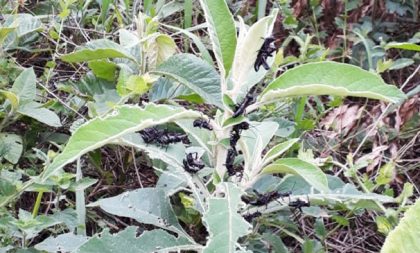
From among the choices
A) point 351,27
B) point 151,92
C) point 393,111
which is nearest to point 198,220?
point 151,92

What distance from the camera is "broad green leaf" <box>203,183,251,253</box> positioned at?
0.97 metres

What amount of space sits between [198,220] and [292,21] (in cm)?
109

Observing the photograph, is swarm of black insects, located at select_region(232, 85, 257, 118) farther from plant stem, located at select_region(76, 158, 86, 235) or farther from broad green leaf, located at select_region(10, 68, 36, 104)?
broad green leaf, located at select_region(10, 68, 36, 104)

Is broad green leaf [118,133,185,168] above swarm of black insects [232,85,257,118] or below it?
below

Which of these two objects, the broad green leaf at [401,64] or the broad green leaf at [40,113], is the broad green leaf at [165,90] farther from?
the broad green leaf at [401,64]

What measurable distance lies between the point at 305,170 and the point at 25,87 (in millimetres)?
769

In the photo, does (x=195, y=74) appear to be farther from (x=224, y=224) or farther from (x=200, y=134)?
(x=224, y=224)

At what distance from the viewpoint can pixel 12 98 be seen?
1500 mm

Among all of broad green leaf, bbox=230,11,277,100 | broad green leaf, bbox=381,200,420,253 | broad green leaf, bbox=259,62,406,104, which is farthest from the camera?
broad green leaf, bbox=230,11,277,100

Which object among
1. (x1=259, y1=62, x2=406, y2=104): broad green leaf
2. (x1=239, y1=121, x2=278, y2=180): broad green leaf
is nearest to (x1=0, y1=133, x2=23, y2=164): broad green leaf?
(x1=239, y1=121, x2=278, y2=180): broad green leaf

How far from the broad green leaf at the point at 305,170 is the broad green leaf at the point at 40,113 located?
0.58 meters

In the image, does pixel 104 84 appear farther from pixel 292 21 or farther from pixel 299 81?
pixel 292 21

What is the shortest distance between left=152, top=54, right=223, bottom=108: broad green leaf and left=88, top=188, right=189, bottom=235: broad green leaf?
0.22 m

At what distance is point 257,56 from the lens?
1214 mm
